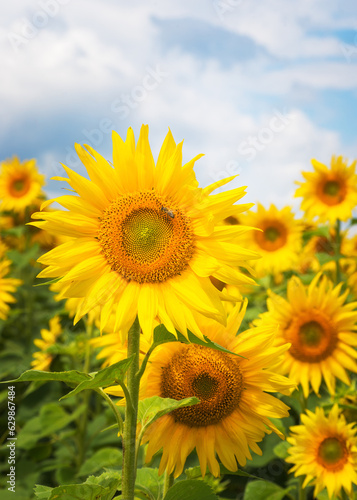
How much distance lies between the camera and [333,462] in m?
2.29

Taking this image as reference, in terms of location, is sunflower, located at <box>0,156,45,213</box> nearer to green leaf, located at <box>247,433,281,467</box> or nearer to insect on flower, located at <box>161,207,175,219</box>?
green leaf, located at <box>247,433,281,467</box>

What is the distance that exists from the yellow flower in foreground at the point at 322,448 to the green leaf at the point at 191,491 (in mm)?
958

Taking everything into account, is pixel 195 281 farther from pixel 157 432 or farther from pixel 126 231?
pixel 157 432

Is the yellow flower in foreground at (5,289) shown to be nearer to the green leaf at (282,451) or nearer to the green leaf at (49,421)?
the green leaf at (49,421)

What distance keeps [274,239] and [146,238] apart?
3.24 meters

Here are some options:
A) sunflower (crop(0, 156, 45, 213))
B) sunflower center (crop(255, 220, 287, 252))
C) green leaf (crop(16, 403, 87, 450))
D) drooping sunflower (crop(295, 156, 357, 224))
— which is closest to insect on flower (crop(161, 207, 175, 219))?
green leaf (crop(16, 403, 87, 450))

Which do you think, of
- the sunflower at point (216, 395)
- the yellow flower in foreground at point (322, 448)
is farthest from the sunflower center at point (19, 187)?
the sunflower at point (216, 395)

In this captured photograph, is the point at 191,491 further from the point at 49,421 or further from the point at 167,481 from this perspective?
the point at 49,421

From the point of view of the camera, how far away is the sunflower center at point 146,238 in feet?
4.74

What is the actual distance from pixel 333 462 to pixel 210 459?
2.95 feet

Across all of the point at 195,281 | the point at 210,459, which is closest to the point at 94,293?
the point at 195,281

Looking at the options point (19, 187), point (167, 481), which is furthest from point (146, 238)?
point (19, 187)

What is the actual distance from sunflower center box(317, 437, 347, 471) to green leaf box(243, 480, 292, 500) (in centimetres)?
31

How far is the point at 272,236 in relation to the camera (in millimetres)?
4633
